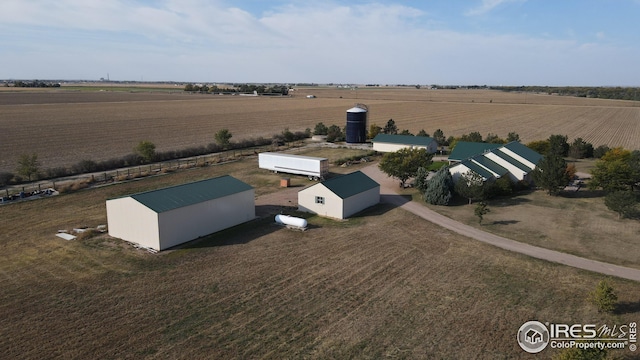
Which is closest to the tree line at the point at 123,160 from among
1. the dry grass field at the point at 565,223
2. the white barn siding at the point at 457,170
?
the dry grass field at the point at 565,223

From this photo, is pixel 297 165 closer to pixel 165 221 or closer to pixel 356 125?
pixel 165 221

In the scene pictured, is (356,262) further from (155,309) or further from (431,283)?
(155,309)

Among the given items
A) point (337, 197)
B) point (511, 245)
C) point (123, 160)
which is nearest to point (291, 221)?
point (337, 197)

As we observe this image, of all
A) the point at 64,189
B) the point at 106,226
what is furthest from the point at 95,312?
the point at 64,189

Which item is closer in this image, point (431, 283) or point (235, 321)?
point (235, 321)

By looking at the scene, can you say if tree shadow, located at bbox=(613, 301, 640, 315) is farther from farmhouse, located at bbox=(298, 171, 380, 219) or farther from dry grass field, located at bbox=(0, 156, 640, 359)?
farmhouse, located at bbox=(298, 171, 380, 219)

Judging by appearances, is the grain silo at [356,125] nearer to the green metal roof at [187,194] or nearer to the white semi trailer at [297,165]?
the white semi trailer at [297,165]
